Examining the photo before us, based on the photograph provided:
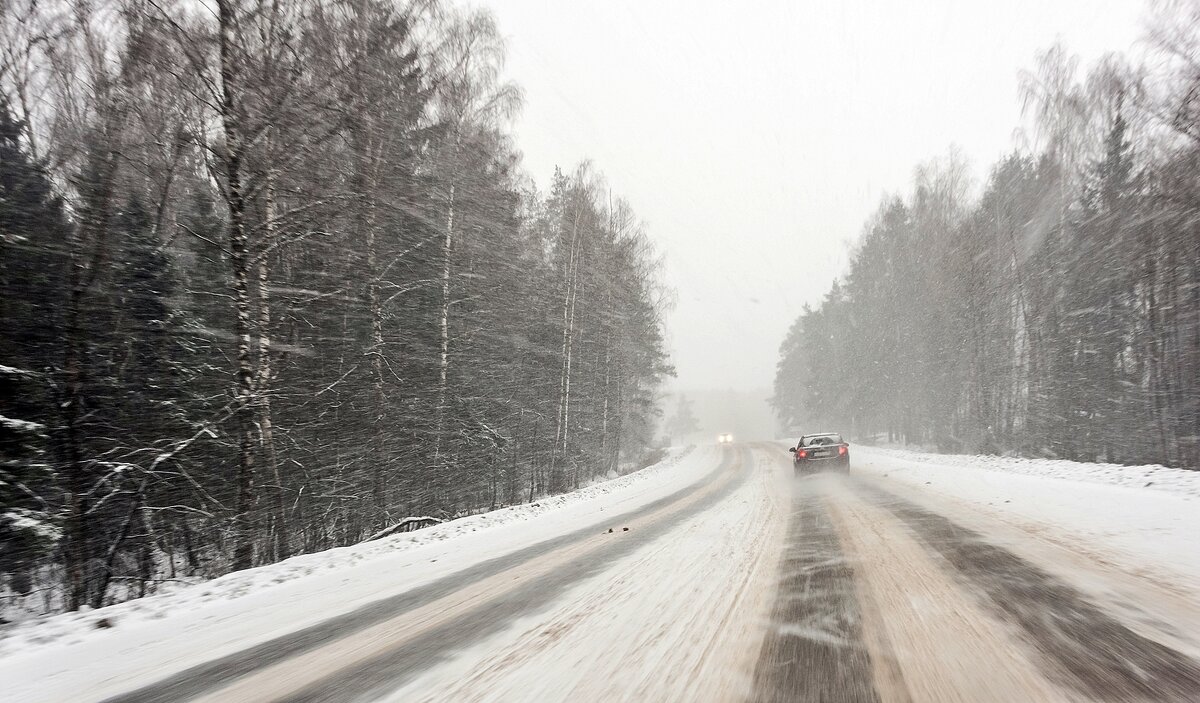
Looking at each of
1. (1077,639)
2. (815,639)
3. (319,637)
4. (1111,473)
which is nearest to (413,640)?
(319,637)

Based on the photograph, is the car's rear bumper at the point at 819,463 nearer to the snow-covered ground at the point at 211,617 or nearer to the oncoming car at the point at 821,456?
the oncoming car at the point at 821,456

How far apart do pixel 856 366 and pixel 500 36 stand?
114 ft

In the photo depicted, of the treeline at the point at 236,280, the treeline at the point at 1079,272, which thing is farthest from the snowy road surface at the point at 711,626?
the treeline at the point at 1079,272

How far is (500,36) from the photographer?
46.9 ft

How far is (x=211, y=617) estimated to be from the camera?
4500mm

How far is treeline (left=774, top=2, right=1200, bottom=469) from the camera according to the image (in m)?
14.2

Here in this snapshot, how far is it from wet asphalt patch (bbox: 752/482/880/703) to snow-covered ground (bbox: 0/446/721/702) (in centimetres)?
356

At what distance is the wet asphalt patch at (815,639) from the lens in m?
2.58

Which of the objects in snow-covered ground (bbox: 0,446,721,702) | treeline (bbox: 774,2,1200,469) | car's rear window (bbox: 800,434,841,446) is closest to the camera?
snow-covered ground (bbox: 0,446,721,702)

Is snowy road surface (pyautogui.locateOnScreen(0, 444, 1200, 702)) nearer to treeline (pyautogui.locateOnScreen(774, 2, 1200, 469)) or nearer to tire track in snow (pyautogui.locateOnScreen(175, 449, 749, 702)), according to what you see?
tire track in snow (pyautogui.locateOnScreen(175, 449, 749, 702))

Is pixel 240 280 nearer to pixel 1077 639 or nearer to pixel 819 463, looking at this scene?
pixel 1077 639

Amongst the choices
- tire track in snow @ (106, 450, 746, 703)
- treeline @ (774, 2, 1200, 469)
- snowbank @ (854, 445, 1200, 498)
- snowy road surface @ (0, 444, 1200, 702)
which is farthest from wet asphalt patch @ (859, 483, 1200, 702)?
treeline @ (774, 2, 1200, 469)

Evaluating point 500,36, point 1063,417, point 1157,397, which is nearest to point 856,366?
point 1063,417

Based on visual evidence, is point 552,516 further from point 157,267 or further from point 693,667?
point 157,267
